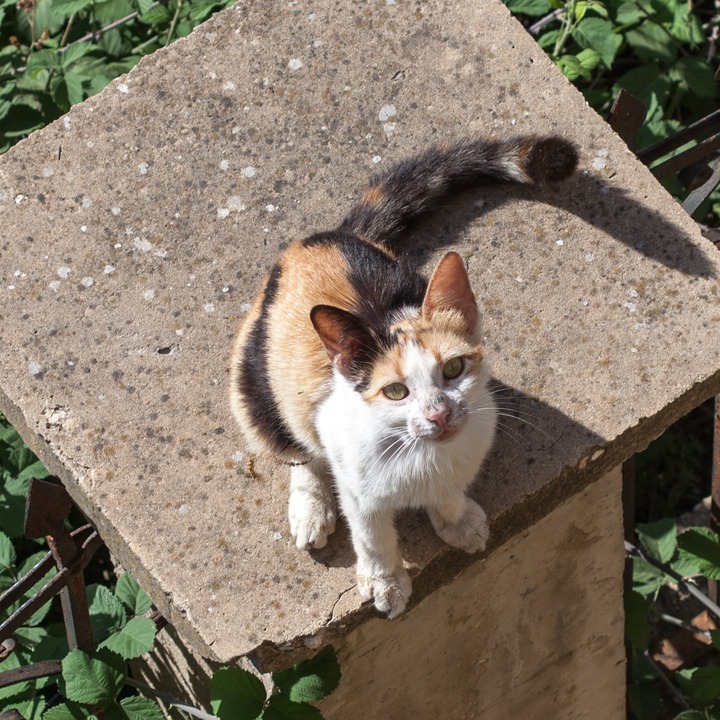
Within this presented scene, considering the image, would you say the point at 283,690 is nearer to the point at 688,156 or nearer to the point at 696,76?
the point at 688,156

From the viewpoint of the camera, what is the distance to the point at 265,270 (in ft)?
7.36

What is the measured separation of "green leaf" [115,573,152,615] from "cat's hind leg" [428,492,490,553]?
73 centimetres

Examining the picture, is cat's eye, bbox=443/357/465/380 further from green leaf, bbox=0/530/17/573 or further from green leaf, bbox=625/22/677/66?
green leaf, bbox=625/22/677/66

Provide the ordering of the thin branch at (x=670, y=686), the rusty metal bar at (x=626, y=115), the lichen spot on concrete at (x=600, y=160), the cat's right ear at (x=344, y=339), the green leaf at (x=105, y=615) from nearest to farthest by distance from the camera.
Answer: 1. the cat's right ear at (x=344, y=339)
2. the green leaf at (x=105, y=615)
3. the lichen spot on concrete at (x=600, y=160)
4. the rusty metal bar at (x=626, y=115)
5. the thin branch at (x=670, y=686)

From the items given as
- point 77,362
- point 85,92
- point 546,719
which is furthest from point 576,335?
point 85,92

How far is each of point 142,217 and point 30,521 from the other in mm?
765

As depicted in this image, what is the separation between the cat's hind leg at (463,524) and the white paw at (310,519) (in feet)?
0.65

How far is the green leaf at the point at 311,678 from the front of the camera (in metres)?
1.88

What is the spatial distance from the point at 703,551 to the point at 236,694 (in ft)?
4.34

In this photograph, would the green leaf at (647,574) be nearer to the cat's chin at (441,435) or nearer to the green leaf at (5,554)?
the cat's chin at (441,435)

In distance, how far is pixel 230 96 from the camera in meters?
2.47

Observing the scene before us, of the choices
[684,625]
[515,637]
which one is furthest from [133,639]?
[684,625]

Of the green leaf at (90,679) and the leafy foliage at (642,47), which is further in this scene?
the leafy foliage at (642,47)

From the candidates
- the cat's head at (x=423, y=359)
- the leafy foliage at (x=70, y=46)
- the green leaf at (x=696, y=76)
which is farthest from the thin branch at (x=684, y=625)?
the leafy foliage at (x=70, y=46)
